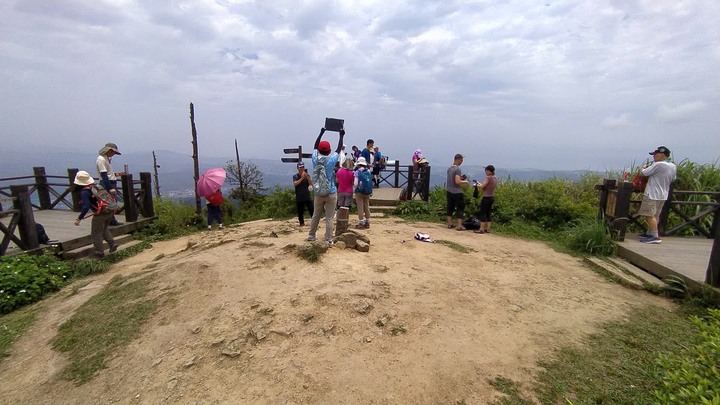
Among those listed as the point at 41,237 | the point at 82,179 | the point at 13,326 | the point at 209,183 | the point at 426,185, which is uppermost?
the point at 82,179

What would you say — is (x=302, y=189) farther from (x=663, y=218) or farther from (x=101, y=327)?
(x=663, y=218)

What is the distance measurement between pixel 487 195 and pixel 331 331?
578 centimetres

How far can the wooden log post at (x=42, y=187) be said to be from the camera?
10.3 m

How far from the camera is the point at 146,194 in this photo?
390 inches

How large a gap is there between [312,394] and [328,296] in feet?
4.35

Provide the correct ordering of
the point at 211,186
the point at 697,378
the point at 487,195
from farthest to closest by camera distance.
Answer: the point at 211,186
the point at 487,195
the point at 697,378

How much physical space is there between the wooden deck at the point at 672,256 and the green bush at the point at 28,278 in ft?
32.9

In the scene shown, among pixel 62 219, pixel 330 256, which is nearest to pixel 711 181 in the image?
pixel 330 256

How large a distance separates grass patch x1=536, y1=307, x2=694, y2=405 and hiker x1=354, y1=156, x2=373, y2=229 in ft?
16.0

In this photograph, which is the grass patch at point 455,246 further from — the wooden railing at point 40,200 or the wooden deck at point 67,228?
the wooden railing at point 40,200

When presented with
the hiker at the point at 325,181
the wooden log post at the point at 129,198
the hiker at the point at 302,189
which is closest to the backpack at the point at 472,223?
the hiker at the point at 302,189

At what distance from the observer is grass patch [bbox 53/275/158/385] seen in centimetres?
371

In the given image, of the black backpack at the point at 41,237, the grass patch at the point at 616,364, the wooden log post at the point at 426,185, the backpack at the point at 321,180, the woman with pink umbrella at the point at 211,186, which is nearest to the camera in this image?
the grass patch at the point at 616,364

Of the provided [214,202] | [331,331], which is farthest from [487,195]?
[214,202]
